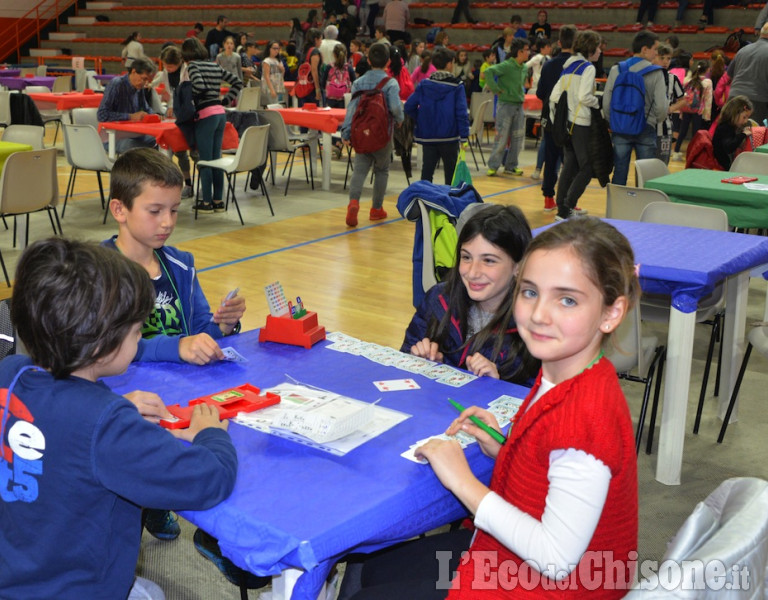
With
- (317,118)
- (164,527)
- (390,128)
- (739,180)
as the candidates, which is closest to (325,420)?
(164,527)

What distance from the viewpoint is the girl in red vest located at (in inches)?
50.9

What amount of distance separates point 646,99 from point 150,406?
18.4 ft

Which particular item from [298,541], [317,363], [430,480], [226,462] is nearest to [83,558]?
[226,462]

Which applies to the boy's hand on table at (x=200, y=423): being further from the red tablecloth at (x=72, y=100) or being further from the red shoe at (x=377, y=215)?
the red tablecloth at (x=72, y=100)

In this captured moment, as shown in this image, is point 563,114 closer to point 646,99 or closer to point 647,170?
point 646,99

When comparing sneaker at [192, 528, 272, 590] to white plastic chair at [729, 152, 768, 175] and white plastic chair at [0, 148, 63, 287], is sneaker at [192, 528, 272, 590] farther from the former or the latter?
white plastic chair at [729, 152, 768, 175]

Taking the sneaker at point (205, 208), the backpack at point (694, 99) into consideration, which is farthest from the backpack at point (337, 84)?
the backpack at point (694, 99)

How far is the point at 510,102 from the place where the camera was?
9578mm

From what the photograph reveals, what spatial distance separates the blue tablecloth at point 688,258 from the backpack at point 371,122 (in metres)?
3.72

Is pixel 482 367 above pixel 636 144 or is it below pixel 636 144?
below

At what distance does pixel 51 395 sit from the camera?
1.38 meters

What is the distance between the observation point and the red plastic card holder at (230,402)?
1716 mm

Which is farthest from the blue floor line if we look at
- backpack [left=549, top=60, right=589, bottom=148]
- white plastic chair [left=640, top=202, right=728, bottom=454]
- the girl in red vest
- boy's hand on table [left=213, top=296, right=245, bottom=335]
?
the girl in red vest

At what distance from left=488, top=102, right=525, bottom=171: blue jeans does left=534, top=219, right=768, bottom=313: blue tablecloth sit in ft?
20.4
